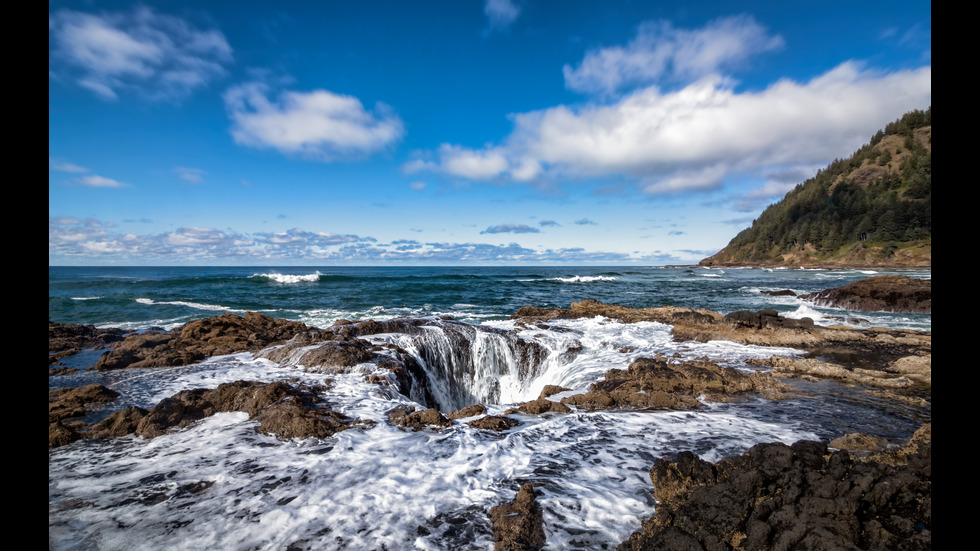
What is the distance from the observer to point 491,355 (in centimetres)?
1182

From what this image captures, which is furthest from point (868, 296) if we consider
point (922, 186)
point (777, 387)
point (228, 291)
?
point (922, 186)

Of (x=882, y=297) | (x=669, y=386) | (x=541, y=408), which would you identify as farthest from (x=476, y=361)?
(x=882, y=297)

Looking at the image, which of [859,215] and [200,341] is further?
[859,215]

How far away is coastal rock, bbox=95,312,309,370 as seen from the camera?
9.33 metres

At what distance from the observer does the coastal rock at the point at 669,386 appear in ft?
23.6

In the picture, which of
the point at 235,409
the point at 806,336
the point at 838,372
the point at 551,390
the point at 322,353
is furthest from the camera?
the point at 806,336

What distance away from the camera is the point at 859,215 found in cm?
7956

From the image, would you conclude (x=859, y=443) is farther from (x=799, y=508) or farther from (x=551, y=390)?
(x=551, y=390)

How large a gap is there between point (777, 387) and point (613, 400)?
3.50 m

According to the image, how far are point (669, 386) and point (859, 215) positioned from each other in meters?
Answer: 103

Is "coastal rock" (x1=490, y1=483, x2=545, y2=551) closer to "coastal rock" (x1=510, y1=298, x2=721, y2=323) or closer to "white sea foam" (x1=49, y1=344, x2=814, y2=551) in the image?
"white sea foam" (x1=49, y1=344, x2=814, y2=551)

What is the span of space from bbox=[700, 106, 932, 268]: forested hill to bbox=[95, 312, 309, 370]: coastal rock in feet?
287
